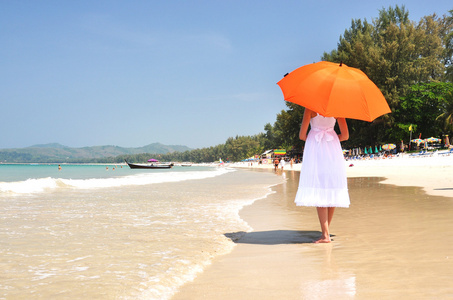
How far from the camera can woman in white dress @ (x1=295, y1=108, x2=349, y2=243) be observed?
505cm

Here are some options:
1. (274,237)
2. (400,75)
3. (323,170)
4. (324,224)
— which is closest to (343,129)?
(323,170)

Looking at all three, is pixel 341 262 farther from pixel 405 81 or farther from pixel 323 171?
pixel 405 81

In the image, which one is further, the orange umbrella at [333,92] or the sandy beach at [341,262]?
the orange umbrella at [333,92]

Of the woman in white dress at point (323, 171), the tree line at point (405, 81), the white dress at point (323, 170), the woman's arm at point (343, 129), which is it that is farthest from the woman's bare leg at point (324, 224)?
the tree line at point (405, 81)

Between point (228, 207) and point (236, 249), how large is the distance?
15.8 feet

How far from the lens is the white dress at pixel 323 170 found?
16.6 feet

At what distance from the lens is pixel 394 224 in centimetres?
632

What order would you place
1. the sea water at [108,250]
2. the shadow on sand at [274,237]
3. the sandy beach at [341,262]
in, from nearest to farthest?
the sandy beach at [341,262] < the sea water at [108,250] < the shadow on sand at [274,237]

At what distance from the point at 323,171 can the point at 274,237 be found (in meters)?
1.42

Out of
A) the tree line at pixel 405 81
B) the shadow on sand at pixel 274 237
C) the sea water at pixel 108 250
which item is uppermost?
the tree line at pixel 405 81

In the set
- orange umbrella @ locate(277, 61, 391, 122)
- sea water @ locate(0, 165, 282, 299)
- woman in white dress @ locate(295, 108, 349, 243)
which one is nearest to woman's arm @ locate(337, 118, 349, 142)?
woman in white dress @ locate(295, 108, 349, 243)

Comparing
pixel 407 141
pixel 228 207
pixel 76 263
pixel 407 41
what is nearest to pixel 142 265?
pixel 76 263

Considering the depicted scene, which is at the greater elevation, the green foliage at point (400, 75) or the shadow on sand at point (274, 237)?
the green foliage at point (400, 75)

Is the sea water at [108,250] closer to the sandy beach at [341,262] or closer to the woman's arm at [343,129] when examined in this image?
the sandy beach at [341,262]
